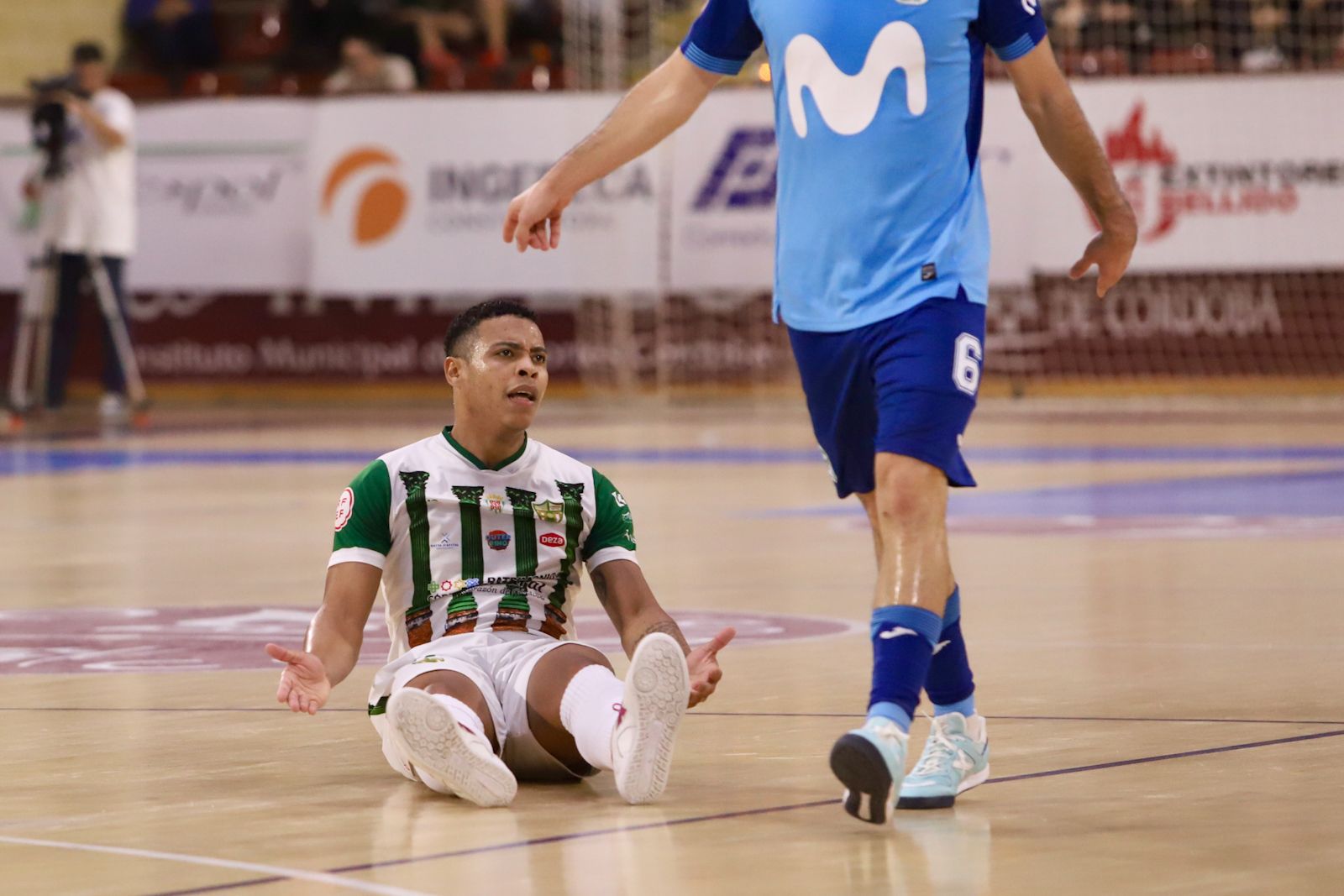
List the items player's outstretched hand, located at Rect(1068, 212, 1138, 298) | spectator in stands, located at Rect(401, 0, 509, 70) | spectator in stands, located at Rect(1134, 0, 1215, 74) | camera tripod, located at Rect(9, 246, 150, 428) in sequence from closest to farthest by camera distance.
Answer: player's outstretched hand, located at Rect(1068, 212, 1138, 298), camera tripod, located at Rect(9, 246, 150, 428), spectator in stands, located at Rect(1134, 0, 1215, 74), spectator in stands, located at Rect(401, 0, 509, 70)

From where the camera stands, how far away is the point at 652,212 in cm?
2100

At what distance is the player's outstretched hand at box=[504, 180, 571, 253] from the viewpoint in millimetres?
5129

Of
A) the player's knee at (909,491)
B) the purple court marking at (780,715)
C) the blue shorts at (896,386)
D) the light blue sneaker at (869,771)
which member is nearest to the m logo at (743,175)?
the purple court marking at (780,715)

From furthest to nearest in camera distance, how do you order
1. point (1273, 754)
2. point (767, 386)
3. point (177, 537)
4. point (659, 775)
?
point (767, 386) < point (177, 537) < point (1273, 754) < point (659, 775)

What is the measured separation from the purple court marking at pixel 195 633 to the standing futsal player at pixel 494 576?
167cm

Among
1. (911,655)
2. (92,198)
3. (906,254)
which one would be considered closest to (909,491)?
(911,655)

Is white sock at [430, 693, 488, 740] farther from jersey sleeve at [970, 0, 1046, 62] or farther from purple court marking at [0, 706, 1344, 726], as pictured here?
jersey sleeve at [970, 0, 1046, 62]

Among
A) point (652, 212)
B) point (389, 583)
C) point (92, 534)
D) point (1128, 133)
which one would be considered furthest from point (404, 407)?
point (389, 583)

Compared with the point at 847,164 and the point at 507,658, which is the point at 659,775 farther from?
the point at 847,164

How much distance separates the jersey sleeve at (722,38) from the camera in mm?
5191

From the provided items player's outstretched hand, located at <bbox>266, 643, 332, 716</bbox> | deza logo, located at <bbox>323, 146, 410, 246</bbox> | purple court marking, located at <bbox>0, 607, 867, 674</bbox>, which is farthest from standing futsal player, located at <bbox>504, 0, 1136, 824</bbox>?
deza logo, located at <bbox>323, 146, 410, 246</bbox>

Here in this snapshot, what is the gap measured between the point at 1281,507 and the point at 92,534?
5665mm

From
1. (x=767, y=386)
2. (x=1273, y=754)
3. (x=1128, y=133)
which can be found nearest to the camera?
(x=1273, y=754)

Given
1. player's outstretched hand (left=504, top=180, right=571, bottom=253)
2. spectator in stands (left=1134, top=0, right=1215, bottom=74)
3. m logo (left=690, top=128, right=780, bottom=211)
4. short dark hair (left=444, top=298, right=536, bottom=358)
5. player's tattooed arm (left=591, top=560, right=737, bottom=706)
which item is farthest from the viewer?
spectator in stands (left=1134, top=0, right=1215, bottom=74)
